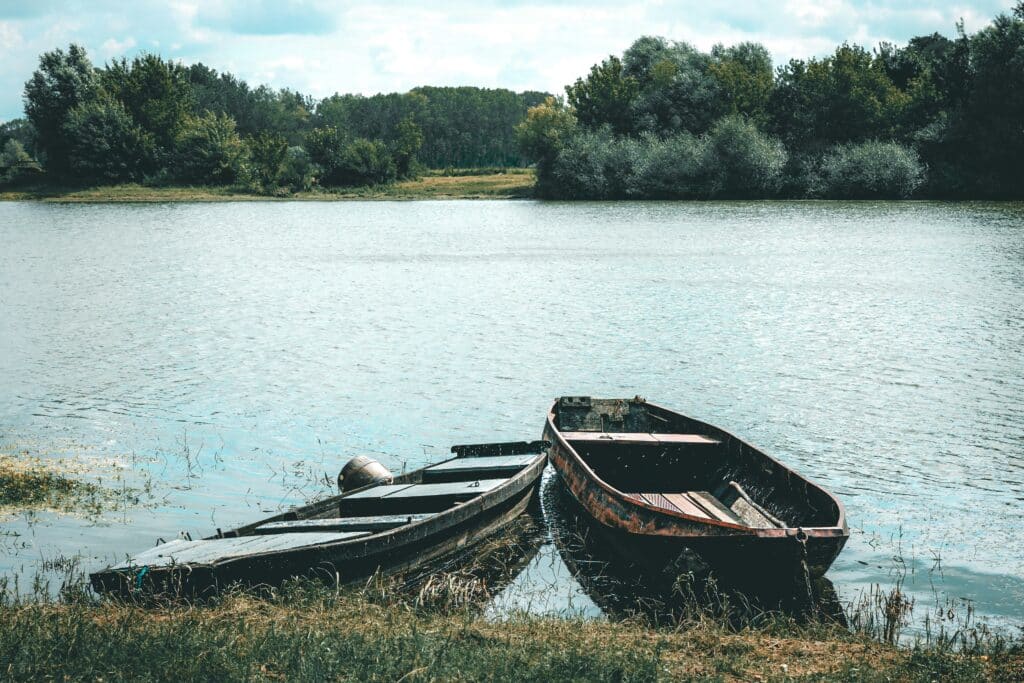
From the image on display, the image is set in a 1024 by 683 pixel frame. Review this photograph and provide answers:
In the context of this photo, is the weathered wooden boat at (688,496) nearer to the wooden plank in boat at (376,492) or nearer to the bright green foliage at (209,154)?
the wooden plank in boat at (376,492)

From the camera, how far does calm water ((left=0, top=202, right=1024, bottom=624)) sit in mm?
14727

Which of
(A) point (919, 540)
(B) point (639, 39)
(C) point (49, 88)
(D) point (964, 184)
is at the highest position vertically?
(B) point (639, 39)

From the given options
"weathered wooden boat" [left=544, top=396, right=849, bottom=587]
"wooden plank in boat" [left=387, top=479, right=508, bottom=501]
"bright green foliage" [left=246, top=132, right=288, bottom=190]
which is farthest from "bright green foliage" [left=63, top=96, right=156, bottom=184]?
"wooden plank in boat" [left=387, top=479, right=508, bottom=501]

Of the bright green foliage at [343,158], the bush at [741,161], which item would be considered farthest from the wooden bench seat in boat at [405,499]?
the bright green foliage at [343,158]

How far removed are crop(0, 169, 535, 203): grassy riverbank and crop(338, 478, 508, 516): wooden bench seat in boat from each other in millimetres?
104093

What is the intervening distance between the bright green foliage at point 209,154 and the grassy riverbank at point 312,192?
6.58ft

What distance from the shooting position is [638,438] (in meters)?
16.0

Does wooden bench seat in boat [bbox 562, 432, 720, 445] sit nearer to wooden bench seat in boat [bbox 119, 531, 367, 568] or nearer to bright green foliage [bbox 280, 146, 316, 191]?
wooden bench seat in boat [bbox 119, 531, 367, 568]

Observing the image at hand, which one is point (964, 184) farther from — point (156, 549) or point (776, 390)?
point (156, 549)

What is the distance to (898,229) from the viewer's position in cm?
6400

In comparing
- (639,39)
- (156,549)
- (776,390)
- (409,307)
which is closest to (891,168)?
(639,39)

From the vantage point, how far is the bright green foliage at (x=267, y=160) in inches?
4658

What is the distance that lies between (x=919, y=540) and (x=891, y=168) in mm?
85583

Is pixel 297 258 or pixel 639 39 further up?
pixel 639 39
